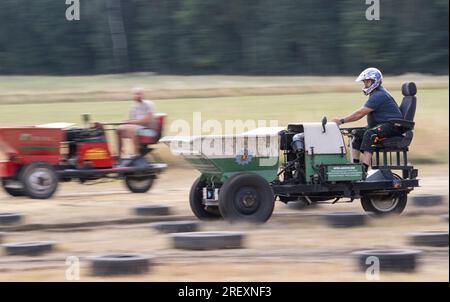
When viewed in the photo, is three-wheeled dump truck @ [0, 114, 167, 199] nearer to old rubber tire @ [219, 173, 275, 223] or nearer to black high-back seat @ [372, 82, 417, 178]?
old rubber tire @ [219, 173, 275, 223]

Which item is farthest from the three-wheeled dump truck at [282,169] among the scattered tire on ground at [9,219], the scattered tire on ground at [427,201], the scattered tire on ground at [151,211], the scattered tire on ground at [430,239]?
the scattered tire on ground at [9,219]

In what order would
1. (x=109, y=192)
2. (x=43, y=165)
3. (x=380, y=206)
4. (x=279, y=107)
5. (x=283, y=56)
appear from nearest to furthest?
(x=380, y=206) → (x=43, y=165) → (x=109, y=192) → (x=279, y=107) → (x=283, y=56)

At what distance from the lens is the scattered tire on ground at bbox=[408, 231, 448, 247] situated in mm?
9766

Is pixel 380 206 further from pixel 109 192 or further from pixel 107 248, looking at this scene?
pixel 109 192

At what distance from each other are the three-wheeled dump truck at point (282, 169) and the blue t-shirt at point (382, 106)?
0.52 feet

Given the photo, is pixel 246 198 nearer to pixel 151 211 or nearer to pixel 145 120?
pixel 151 211

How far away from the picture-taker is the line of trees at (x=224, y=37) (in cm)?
3148

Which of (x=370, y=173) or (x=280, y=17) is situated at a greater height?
(x=280, y=17)

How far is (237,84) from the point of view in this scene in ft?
95.2

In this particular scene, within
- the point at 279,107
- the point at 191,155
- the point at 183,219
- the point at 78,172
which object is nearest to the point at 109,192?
the point at 78,172

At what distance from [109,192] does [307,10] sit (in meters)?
17.6

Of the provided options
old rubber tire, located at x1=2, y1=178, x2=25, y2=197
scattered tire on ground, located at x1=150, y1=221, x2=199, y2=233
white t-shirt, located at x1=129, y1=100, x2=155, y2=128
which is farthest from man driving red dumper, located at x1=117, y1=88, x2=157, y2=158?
scattered tire on ground, located at x1=150, y1=221, x2=199, y2=233

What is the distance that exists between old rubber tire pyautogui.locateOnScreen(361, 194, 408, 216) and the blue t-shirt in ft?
3.61

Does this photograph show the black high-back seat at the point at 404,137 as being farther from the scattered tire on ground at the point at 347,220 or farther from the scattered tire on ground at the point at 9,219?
the scattered tire on ground at the point at 9,219
